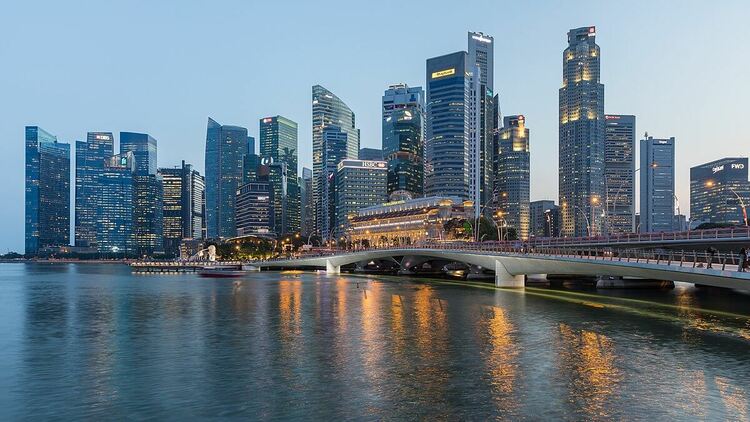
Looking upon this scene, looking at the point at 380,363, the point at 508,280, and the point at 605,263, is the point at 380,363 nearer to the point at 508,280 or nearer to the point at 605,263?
the point at 605,263

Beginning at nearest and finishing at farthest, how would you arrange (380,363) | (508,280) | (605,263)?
(380,363), (605,263), (508,280)

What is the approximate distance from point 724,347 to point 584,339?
870 cm

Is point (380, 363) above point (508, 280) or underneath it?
above

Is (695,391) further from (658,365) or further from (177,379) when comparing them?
(177,379)

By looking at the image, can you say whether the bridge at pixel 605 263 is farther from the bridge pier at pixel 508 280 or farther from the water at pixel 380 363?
the water at pixel 380 363

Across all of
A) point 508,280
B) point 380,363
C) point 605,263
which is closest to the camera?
point 380,363

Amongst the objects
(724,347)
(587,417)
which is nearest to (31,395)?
(587,417)

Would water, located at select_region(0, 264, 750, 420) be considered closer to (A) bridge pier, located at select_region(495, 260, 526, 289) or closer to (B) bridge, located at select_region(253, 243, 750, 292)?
(B) bridge, located at select_region(253, 243, 750, 292)

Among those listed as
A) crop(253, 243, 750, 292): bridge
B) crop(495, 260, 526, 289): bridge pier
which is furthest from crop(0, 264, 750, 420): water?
crop(495, 260, 526, 289): bridge pier

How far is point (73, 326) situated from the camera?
49562 mm

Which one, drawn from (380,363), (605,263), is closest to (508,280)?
(605,263)

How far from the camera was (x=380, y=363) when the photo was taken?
31.9 metres

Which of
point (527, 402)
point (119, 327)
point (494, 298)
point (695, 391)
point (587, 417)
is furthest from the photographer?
point (494, 298)

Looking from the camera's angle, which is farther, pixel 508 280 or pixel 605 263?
pixel 508 280
